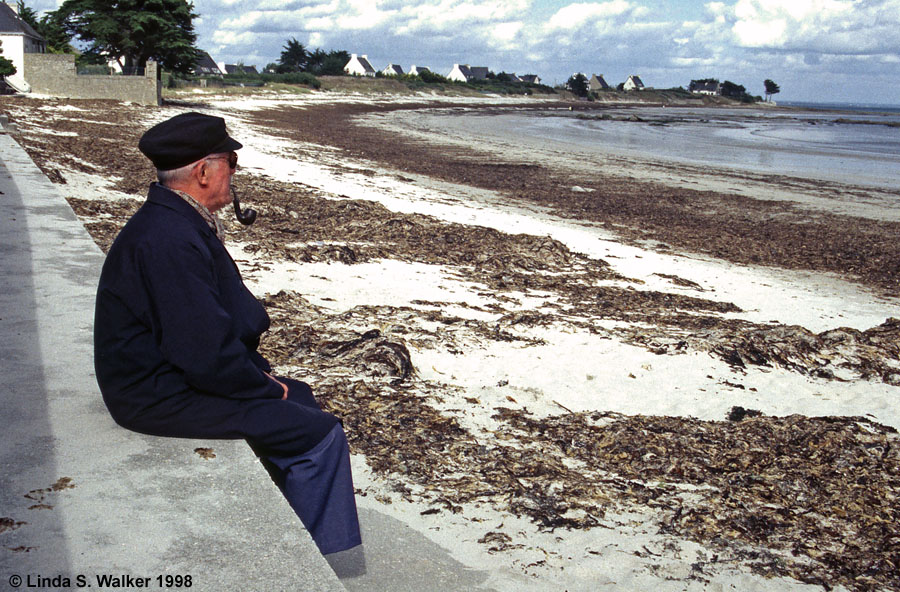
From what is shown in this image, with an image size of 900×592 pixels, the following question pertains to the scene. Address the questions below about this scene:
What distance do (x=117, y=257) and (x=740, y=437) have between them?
4025mm

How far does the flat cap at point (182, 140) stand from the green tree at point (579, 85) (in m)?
135

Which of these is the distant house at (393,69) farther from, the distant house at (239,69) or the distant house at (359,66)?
→ the distant house at (239,69)

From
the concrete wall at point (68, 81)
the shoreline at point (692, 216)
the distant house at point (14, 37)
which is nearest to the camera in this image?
the shoreline at point (692, 216)

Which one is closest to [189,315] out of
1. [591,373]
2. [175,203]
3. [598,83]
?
A: [175,203]

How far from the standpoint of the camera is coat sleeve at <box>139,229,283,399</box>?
2518 millimetres

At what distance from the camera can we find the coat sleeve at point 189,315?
2518 millimetres

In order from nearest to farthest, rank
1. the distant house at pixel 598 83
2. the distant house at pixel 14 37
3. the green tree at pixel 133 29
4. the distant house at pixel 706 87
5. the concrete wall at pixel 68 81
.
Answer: the concrete wall at pixel 68 81 → the green tree at pixel 133 29 → the distant house at pixel 14 37 → the distant house at pixel 598 83 → the distant house at pixel 706 87

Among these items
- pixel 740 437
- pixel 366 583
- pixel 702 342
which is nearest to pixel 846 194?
pixel 702 342

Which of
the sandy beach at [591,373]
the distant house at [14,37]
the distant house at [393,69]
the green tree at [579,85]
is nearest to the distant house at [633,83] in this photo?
the green tree at [579,85]

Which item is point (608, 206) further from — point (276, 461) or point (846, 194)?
point (276, 461)

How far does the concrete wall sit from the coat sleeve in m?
35.2

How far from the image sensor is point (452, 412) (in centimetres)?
507

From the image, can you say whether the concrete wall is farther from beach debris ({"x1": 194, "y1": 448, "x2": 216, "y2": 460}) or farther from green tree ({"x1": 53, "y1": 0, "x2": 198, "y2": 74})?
beach debris ({"x1": 194, "y1": 448, "x2": 216, "y2": 460})

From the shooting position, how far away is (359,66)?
120 metres
